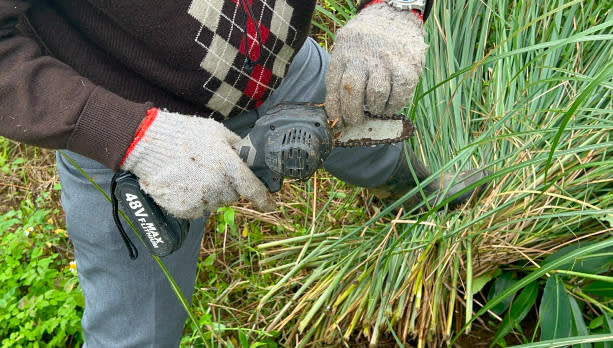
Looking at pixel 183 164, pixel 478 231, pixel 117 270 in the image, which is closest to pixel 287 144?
pixel 183 164

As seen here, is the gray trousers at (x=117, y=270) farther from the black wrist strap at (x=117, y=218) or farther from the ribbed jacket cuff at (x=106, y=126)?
the ribbed jacket cuff at (x=106, y=126)

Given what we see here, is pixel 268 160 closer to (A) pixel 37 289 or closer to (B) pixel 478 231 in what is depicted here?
(B) pixel 478 231

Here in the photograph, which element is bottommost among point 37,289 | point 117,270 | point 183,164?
point 37,289

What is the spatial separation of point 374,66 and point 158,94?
49 centimetres

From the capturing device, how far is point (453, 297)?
1442mm

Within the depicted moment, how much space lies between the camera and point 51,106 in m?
0.96

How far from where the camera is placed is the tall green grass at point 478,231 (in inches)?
53.8

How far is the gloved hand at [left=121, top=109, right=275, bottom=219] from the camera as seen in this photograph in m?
1.00

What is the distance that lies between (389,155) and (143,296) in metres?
0.77

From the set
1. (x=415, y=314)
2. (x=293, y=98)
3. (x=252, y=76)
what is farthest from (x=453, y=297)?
(x=252, y=76)

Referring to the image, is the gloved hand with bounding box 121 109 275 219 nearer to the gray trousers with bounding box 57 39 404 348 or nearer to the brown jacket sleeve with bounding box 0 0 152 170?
the brown jacket sleeve with bounding box 0 0 152 170

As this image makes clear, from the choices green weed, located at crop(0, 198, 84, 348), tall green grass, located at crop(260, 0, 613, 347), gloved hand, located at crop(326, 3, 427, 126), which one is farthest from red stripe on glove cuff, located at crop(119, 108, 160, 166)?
green weed, located at crop(0, 198, 84, 348)

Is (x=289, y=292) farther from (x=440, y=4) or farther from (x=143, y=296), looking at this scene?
(x=440, y=4)

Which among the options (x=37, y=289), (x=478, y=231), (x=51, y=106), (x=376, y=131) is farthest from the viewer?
(x=37, y=289)
